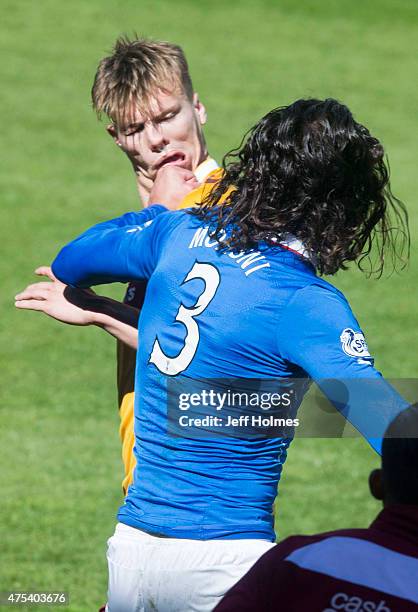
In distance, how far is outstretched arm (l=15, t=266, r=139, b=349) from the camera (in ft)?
12.4

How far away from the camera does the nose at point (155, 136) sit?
4.18 m

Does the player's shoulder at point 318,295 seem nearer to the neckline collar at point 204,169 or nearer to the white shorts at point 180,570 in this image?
the white shorts at point 180,570

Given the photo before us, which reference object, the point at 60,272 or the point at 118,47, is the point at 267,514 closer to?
the point at 60,272

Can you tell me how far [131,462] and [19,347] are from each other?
19.1ft

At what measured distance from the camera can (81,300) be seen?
151 inches

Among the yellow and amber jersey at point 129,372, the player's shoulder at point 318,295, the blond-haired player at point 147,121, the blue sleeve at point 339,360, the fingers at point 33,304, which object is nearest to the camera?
the blue sleeve at point 339,360

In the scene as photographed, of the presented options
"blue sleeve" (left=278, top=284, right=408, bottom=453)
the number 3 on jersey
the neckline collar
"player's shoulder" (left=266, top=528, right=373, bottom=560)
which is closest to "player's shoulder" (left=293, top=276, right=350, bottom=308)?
"blue sleeve" (left=278, top=284, right=408, bottom=453)

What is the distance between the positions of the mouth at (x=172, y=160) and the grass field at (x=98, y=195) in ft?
8.18

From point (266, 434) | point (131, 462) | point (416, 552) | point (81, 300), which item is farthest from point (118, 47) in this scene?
point (416, 552)

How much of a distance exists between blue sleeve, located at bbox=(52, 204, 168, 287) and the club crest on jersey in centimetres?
66

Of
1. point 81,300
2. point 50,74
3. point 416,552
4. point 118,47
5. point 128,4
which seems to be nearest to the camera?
point 416,552

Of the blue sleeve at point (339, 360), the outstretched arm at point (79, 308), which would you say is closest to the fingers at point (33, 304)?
the outstretched arm at point (79, 308)

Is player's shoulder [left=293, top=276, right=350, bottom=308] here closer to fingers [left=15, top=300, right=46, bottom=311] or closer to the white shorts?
the white shorts

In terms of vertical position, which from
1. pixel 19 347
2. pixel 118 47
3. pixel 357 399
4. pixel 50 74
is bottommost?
pixel 19 347
